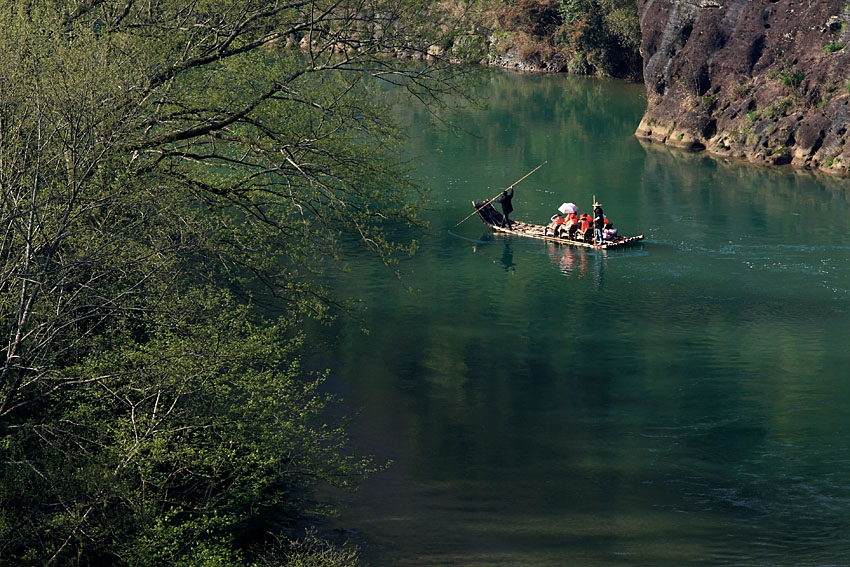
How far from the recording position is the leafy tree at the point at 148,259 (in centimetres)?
1515

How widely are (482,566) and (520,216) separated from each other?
99.6 feet

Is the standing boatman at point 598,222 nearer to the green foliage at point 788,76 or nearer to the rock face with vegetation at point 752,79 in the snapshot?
the rock face with vegetation at point 752,79

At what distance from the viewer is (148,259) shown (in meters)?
17.4

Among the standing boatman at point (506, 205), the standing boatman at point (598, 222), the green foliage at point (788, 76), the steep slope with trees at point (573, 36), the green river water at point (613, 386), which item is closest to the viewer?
the green river water at point (613, 386)

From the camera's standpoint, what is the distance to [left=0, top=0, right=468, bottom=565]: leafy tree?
49.7ft

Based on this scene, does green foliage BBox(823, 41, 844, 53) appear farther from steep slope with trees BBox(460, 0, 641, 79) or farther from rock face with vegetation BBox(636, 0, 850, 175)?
Result: steep slope with trees BBox(460, 0, 641, 79)

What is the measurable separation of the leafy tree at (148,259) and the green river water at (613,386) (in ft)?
12.5

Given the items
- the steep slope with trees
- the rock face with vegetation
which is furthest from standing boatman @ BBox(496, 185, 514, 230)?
the steep slope with trees

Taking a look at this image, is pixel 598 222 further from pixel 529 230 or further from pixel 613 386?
pixel 613 386

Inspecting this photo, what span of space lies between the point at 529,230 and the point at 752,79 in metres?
25.8

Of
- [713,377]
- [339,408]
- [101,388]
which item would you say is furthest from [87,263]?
[713,377]

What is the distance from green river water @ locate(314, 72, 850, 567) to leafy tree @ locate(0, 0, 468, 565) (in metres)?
3.80

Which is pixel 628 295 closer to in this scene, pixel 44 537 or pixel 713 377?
pixel 713 377

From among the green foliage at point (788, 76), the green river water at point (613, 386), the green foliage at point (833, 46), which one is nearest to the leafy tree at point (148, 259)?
the green river water at point (613, 386)
